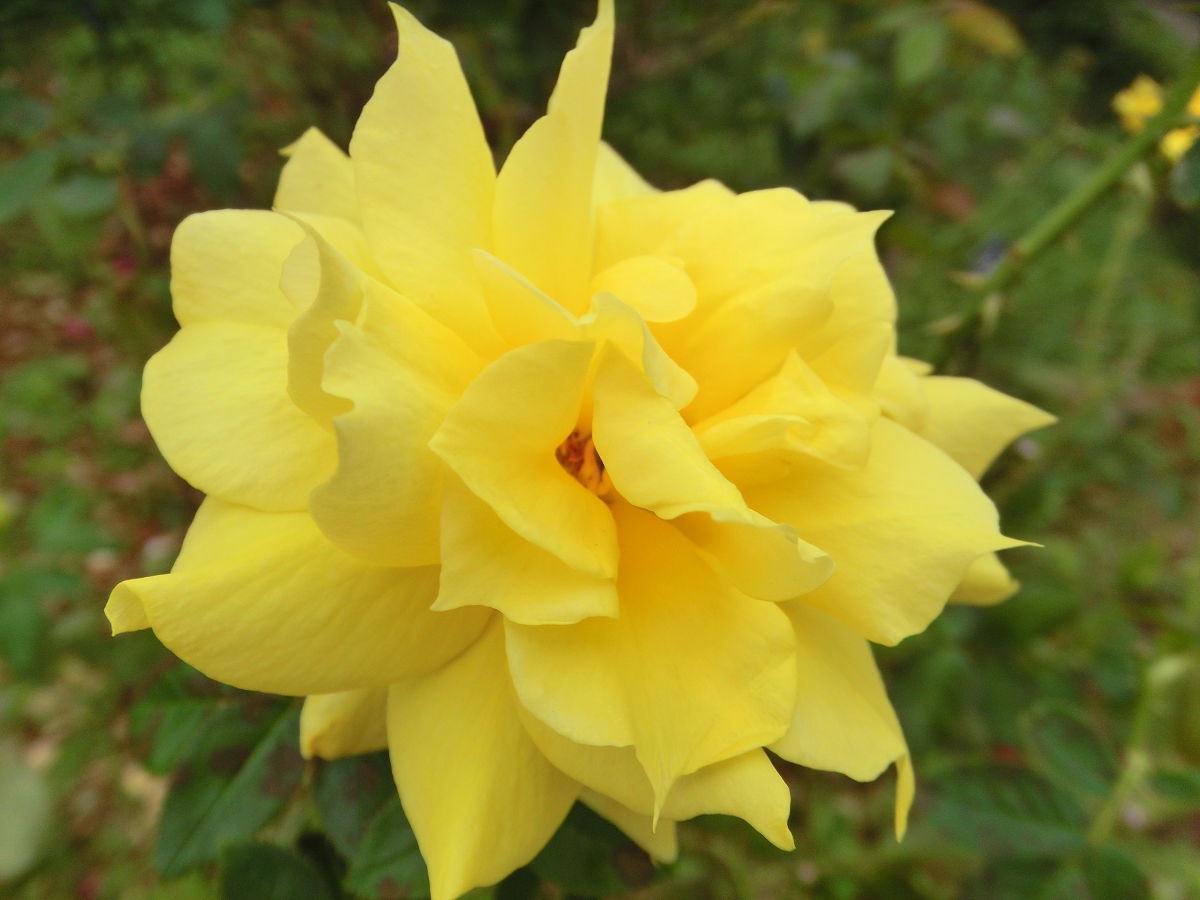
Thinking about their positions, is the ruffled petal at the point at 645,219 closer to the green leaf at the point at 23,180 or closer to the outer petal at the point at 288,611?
the outer petal at the point at 288,611

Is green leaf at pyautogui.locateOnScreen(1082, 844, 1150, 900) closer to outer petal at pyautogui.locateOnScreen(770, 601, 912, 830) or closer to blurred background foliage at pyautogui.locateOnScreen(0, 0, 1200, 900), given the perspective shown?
blurred background foliage at pyautogui.locateOnScreen(0, 0, 1200, 900)

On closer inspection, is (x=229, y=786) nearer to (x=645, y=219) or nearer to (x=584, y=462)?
(x=584, y=462)

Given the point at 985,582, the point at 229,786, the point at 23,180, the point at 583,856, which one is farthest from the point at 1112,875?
the point at 23,180

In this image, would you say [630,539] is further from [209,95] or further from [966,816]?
[209,95]

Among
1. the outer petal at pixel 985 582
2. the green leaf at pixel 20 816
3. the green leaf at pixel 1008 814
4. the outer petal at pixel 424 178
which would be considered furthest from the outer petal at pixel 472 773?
the green leaf at pixel 20 816

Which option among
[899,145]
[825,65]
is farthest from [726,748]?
[825,65]

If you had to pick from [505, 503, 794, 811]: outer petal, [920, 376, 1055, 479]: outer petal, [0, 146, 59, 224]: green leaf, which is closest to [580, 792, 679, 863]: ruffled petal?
[505, 503, 794, 811]: outer petal
